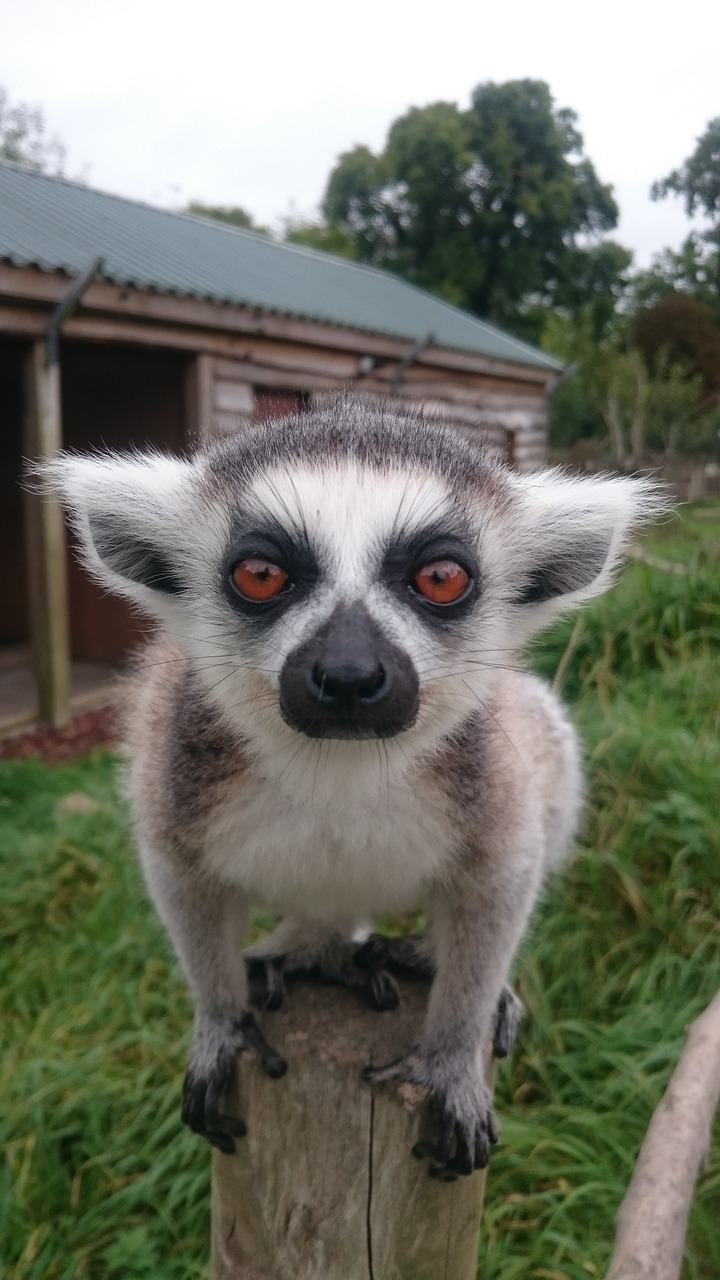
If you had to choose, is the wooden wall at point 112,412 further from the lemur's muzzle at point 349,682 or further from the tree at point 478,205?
the lemur's muzzle at point 349,682

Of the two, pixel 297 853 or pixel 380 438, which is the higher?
pixel 380 438

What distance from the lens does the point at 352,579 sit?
123cm

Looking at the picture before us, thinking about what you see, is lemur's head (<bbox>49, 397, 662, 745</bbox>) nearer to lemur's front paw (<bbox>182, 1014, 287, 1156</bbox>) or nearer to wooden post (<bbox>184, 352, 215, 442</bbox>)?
lemur's front paw (<bbox>182, 1014, 287, 1156</bbox>)

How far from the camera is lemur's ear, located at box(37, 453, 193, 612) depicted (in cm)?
143

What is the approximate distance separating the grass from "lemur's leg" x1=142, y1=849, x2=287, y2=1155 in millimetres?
969

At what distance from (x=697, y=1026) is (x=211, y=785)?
1.07 meters

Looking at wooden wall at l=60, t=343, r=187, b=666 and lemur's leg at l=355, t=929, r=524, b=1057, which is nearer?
lemur's leg at l=355, t=929, r=524, b=1057

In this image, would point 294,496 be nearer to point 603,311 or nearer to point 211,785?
point 211,785

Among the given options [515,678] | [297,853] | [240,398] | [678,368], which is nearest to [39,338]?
[240,398]

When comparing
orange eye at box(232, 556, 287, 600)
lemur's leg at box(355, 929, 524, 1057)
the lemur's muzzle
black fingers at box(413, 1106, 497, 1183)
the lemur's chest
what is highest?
orange eye at box(232, 556, 287, 600)

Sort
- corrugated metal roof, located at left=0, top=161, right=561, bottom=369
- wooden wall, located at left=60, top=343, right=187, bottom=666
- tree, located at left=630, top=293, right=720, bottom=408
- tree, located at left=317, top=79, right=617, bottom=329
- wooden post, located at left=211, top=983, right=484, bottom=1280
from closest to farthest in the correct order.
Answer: wooden post, located at left=211, top=983, right=484, bottom=1280
tree, located at left=630, top=293, right=720, bottom=408
corrugated metal roof, located at left=0, top=161, right=561, bottom=369
wooden wall, located at left=60, top=343, right=187, bottom=666
tree, located at left=317, top=79, right=617, bottom=329

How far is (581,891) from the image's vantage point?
10.7ft

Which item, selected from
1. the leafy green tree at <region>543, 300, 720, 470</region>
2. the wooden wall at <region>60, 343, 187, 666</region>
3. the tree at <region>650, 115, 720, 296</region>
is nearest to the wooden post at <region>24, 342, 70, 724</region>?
the wooden wall at <region>60, 343, 187, 666</region>

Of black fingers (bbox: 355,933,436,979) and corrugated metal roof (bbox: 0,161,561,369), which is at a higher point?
corrugated metal roof (bbox: 0,161,561,369)
